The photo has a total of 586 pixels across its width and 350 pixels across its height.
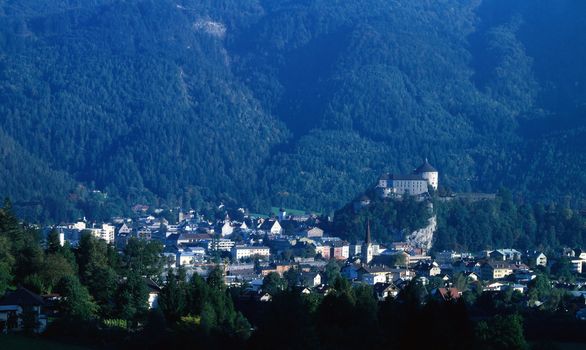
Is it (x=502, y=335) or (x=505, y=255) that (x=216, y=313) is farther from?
(x=505, y=255)

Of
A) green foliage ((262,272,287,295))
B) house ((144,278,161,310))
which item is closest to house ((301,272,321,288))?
green foliage ((262,272,287,295))

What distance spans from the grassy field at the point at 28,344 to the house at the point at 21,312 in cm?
194

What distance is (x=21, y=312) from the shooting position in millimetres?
42688

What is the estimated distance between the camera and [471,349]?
121 ft

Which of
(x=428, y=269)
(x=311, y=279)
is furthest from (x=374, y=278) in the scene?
(x=428, y=269)

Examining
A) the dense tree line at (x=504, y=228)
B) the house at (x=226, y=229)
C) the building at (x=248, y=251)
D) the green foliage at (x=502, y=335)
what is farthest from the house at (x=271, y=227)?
the green foliage at (x=502, y=335)

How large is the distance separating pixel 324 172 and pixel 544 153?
25838 millimetres

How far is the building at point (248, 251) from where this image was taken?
95.2m

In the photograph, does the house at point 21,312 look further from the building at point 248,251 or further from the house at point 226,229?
the house at point 226,229

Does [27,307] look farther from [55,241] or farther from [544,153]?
[544,153]

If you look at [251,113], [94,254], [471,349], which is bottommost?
[471,349]

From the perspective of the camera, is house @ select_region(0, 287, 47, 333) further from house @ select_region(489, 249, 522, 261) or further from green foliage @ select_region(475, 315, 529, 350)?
house @ select_region(489, 249, 522, 261)

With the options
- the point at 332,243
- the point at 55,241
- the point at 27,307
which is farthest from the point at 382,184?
the point at 27,307

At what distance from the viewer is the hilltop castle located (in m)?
106
